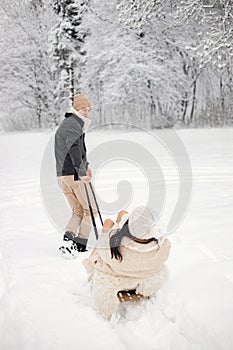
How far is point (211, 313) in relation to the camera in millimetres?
2691

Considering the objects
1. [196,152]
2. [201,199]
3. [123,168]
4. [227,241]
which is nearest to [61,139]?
[227,241]

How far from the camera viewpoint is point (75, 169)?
3.92 meters

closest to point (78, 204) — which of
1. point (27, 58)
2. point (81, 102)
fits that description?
point (81, 102)

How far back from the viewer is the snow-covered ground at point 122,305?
8.01 feet

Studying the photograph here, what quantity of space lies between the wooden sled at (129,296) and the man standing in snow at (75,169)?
1.12 metres

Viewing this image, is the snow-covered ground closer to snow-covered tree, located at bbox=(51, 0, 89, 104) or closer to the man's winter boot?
the man's winter boot

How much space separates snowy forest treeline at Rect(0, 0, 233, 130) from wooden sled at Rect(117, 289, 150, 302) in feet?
42.3

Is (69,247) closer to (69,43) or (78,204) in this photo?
(78,204)

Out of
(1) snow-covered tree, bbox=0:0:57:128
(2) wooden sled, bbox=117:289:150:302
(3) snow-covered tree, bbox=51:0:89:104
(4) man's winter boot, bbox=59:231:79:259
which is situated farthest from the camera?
(1) snow-covered tree, bbox=0:0:57:128

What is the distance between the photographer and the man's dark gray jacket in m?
3.86

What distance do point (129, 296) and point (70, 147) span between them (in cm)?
170

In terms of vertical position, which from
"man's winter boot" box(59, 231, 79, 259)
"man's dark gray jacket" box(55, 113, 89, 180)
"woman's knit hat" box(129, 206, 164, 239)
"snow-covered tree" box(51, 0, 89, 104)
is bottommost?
"man's winter boot" box(59, 231, 79, 259)

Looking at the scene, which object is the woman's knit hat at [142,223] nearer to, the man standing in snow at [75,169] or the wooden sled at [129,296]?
the wooden sled at [129,296]

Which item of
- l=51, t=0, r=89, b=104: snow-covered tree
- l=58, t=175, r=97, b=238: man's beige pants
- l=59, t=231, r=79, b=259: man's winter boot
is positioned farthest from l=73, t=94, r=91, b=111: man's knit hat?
l=51, t=0, r=89, b=104: snow-covered tree
